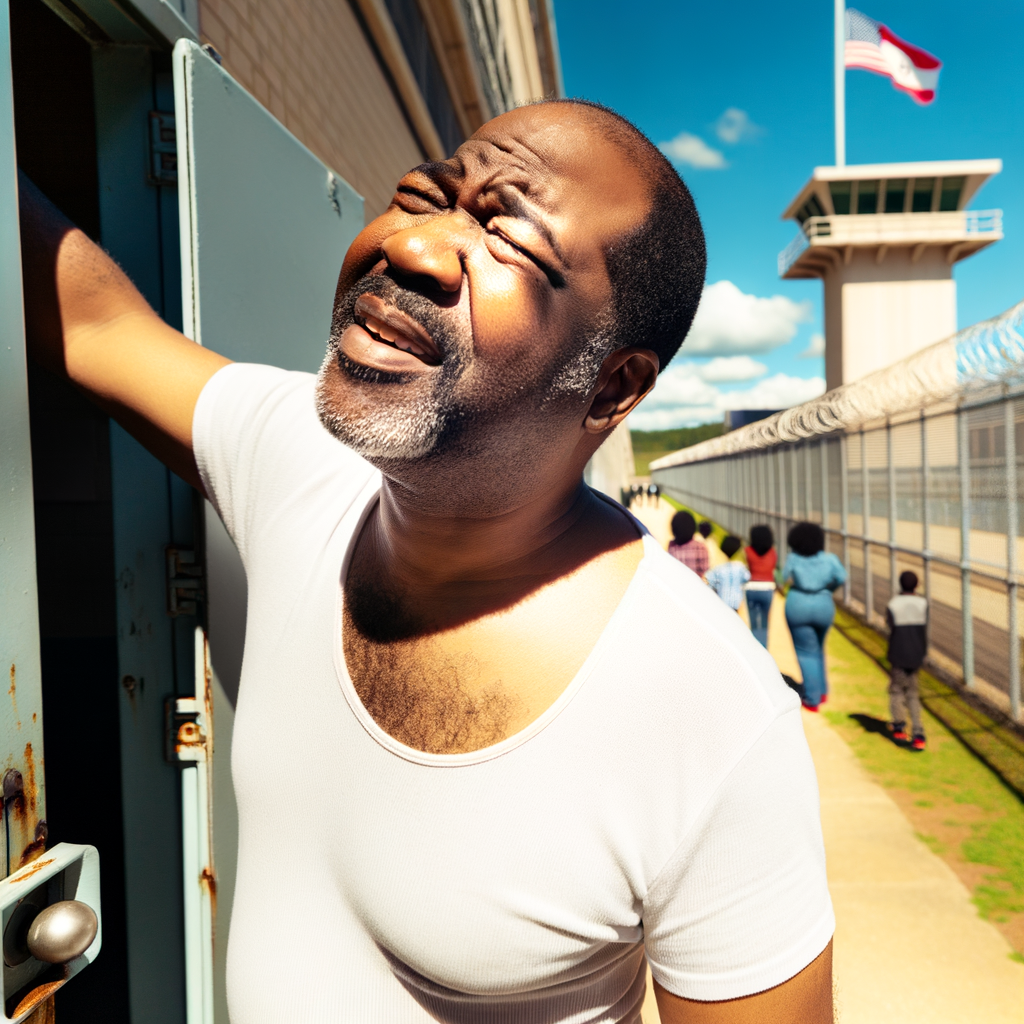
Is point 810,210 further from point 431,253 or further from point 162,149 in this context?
point 431,253

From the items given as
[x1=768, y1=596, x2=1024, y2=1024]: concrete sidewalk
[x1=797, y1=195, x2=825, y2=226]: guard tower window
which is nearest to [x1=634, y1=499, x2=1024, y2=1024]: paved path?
[x1=768, y1=596, x2=1024, y2=1024]: concrete sidewalk

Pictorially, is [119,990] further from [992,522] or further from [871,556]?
[871,556]

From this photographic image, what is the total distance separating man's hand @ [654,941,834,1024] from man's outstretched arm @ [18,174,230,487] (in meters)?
1.55

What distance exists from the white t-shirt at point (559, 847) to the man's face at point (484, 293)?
1.46 feet

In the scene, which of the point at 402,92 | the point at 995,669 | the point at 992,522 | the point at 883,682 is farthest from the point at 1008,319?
the point at 402,92

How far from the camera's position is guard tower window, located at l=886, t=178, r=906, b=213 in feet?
109

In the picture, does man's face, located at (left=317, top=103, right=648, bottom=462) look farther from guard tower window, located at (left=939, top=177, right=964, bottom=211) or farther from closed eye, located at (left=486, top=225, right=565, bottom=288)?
guard tower window, located at (left=939, top=177, right=964, bottom=211)

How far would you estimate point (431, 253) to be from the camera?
1335mm

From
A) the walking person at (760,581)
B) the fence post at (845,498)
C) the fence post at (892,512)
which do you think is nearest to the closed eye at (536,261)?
the walking person at (760,581)

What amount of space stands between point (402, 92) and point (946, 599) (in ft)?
25.4

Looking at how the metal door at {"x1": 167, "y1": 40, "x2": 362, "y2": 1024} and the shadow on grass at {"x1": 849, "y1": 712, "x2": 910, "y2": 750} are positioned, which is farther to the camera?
the shadow on grass at {"x1": 849, "y1": 712, "x2": 910, "y2": 750}

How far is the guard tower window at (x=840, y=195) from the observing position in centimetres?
3347

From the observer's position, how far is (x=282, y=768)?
1496 mm

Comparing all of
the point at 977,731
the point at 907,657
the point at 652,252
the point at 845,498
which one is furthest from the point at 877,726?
the point at 652,252
